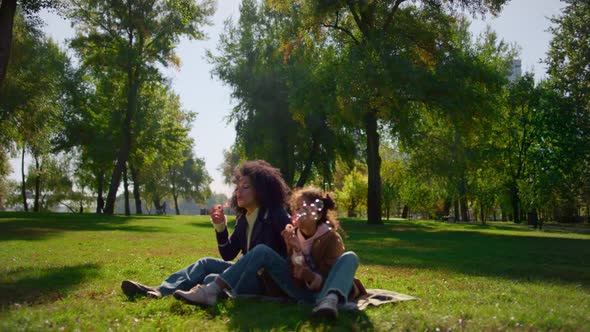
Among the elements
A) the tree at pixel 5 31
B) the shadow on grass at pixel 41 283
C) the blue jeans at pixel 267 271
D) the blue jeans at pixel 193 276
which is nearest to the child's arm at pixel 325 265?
the blue jeans at pixel 267 271

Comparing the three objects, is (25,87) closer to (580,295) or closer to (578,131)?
(580,295)

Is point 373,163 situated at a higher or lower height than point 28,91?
lower

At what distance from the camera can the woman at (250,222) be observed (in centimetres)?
616

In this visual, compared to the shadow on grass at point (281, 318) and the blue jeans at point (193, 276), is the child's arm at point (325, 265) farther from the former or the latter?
the blue jeans at point (193, 276)

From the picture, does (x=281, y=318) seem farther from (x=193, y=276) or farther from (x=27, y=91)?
(x=27, y=91)

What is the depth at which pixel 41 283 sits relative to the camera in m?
7.69

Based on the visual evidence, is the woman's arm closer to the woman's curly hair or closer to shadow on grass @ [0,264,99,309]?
the woman's curly hair

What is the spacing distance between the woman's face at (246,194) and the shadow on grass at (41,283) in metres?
2.65

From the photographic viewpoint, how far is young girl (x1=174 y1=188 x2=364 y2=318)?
5328 millimetres

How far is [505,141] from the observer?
133 ft

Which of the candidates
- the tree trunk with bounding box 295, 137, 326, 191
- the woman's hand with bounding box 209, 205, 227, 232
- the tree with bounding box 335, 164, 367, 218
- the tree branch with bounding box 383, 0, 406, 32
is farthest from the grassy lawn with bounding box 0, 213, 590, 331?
the tree with bounding box 335, 164, 367, 218

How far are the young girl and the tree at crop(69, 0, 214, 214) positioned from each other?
30268mm

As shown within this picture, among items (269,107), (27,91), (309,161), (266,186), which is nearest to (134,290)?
(266,186)

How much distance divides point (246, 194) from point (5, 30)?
9881 millimetres
